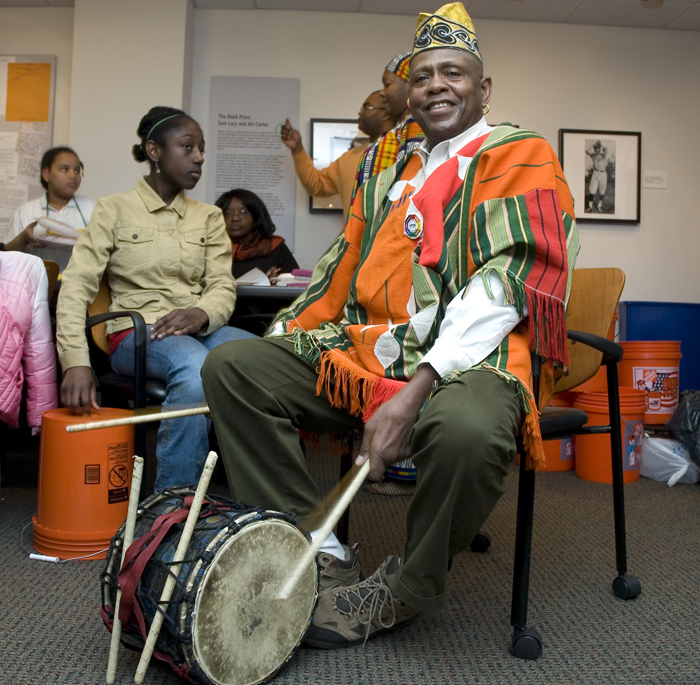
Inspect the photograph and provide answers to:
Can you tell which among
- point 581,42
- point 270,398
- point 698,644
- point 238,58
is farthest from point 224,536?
point 581,42

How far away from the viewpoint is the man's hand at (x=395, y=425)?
1.19m

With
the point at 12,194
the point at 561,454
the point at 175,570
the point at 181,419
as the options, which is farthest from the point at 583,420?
the point at 12,194

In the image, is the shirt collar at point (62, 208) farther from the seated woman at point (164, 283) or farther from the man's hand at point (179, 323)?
the man's hand at point (179, 323)

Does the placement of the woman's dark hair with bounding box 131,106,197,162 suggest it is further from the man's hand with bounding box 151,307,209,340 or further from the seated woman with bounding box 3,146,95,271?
the seated woman with bounding box 3,146,95,271

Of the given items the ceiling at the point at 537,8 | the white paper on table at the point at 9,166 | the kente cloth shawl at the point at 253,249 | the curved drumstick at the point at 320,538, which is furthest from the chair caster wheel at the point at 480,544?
the white paper on table at the point at 9,166

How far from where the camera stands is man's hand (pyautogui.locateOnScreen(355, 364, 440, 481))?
1189 mm

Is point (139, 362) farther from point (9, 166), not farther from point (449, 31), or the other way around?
point (9, 166)

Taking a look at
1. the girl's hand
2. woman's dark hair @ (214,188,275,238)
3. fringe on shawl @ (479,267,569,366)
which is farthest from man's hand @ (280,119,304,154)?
fringe on shawl @ (479,267,569,366)

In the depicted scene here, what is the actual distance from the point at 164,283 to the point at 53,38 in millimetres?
3331

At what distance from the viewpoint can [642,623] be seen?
147 centimetres

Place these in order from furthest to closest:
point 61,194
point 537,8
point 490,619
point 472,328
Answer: point 537,8, point 61,194, point 490,619, point 472,328

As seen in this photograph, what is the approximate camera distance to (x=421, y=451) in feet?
3.75

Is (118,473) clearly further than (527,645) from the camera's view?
Yes

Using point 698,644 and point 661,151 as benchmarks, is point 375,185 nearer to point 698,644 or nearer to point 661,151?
point 698,644
